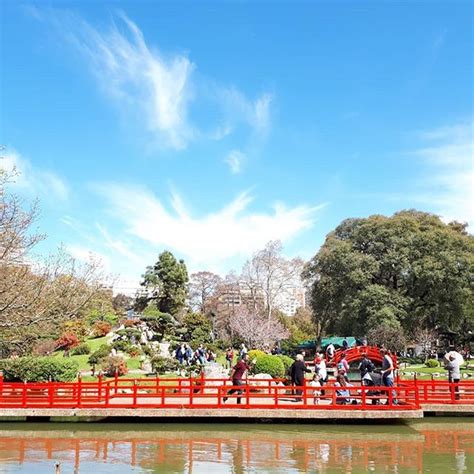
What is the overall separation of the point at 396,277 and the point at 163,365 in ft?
79.9

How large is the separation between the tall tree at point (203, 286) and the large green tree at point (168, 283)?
17.6 meters

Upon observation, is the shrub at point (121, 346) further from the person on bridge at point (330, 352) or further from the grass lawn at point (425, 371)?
the grass lawn at point (425, 371)

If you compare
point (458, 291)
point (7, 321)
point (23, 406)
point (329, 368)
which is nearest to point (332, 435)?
point (23, 406)

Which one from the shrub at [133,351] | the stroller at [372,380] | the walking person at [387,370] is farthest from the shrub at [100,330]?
the walking person at [387,370]

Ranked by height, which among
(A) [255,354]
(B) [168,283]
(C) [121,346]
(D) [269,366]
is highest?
(B) [168,283]

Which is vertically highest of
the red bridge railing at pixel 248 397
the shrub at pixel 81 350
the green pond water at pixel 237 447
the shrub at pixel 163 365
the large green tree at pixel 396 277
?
the large green tree at pixel 396 277

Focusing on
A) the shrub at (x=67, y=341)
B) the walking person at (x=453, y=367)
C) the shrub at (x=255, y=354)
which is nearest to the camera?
the walking person at (x=453, y=367)

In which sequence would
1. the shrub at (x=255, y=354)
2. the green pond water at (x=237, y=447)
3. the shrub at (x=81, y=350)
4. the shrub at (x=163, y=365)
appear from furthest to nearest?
1. the shrub at (x=81, y=350)
2. the shrub at (x=163, y=365)
3. the shrub at (x=255, y=354)
4. the green pond water at (x=237, y=447)

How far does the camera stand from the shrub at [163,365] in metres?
32.1

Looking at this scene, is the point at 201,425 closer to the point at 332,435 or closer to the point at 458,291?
the point at 332,435

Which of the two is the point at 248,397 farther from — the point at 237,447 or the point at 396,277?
the point at 396,277

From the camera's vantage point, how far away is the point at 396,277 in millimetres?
48188

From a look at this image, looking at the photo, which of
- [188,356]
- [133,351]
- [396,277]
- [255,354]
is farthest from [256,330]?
[255,354]

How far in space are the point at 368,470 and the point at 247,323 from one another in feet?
135
